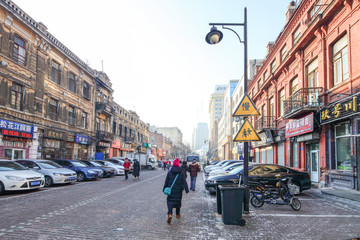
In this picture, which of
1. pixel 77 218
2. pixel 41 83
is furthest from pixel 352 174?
pixel 41 83

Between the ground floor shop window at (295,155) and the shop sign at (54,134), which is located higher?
the shop sign at (54,134)

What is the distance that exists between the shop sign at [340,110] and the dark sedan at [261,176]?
10.5 feet

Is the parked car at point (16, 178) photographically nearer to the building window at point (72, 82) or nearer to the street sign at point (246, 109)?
the street sign at point (246, 109)

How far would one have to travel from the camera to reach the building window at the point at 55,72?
25250 mm

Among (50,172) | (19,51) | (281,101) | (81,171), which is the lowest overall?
(81,171)

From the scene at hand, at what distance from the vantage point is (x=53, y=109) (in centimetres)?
2536

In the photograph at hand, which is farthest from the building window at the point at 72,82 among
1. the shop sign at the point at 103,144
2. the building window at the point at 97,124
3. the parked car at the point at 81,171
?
the parked car at the point at 81,171

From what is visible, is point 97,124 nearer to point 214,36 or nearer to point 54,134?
point 54,134

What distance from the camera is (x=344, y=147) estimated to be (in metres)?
12.9

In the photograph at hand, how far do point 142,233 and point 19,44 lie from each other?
2052 centimetres

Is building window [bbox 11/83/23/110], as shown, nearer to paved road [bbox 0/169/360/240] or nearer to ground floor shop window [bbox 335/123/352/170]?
paved road [bbox 0/169/360/240]

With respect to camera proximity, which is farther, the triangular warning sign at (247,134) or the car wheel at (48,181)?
the car wheel at (48,181)

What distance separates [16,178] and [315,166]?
15943 mm

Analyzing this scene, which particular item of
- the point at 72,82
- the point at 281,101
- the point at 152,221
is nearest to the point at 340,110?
the point at 152,221
